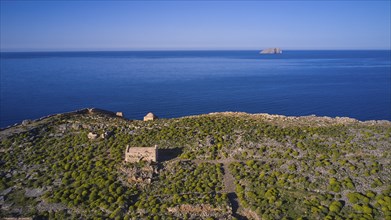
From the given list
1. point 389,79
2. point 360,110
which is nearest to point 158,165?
point 360,110

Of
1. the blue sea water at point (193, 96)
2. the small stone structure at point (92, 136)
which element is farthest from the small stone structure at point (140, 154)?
the blue sea water at point (193, 96)

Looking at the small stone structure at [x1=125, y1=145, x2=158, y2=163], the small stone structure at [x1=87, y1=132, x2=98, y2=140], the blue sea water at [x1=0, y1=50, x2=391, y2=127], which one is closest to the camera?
the small stone structure at [x1=125, y1=145, x2=158, y2=163]

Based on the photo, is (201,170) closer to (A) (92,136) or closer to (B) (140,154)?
(B) (140,154)

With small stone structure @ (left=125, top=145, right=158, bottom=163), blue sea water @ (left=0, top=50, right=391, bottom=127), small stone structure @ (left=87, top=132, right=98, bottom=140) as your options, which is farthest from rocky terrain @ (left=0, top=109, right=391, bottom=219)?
blue sea water @ (left=0, top=50, right=391, bottom=127)

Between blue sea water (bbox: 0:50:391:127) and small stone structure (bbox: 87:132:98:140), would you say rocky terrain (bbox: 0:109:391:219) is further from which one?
blue sea water (bbox: 0:50:391:127)

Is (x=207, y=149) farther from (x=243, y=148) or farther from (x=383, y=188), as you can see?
(x=383, y=188)

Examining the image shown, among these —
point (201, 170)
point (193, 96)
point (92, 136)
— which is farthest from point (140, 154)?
point (193, 96)

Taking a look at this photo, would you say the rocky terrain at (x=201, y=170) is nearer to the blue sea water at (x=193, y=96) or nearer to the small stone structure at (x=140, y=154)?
the small stone structure at (x=140, y=154)
